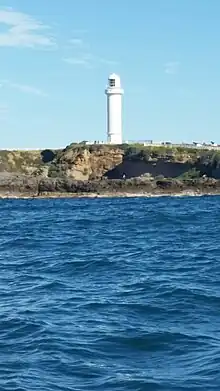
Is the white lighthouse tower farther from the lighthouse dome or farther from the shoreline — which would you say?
the shoreline

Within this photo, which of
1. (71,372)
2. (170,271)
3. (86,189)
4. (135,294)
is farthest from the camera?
(86,189)

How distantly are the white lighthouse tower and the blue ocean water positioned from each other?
7986 centimetres

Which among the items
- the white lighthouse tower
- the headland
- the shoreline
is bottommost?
the shoreline

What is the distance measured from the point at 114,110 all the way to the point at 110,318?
9265 cm

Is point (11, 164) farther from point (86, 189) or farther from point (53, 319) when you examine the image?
point (53, 319)

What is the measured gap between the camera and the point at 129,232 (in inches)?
1133

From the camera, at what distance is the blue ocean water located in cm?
839

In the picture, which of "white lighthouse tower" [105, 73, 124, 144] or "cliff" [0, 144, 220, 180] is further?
"white lighthouse tower" [105, 73, 124, 144]

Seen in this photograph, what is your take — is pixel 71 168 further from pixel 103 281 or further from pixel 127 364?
pixel 127 364

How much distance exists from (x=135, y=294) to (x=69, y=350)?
13.3ft

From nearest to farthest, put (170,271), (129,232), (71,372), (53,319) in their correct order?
1. (71,372)
2. (53,319)
3. (170,271)
4. (129,232)

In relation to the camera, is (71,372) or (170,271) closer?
(71,372)

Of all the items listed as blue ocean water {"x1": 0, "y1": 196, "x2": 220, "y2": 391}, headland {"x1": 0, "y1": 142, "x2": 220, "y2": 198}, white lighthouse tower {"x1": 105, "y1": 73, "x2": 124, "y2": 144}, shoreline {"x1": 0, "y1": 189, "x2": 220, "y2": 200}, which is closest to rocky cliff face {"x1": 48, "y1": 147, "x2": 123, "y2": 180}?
headland {"x1": 0, "y1": 142, "x2": 220, "y2": 198}

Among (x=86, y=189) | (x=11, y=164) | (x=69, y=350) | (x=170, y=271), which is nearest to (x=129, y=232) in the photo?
(x=170, y=271)
